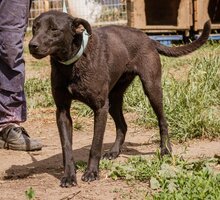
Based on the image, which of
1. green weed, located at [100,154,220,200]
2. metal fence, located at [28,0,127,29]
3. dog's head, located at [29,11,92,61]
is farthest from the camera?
metal fence, located at [28,0,127,29]

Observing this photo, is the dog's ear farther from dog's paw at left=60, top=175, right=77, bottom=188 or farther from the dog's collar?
dog's paw at left=60, top=175, right=77, bottom=188

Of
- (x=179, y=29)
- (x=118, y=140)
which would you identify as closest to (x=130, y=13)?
(x=179, y=29)

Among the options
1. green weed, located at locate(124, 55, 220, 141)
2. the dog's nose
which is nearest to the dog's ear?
the dog's nose

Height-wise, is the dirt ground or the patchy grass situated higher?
the patchy grass

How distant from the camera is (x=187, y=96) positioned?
585cm

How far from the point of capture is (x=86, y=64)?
4262mm

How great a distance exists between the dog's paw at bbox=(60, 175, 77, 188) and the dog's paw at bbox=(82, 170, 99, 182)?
0.10 metres

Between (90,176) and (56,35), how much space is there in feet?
3.22

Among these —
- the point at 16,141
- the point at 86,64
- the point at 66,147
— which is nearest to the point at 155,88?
the point at 86,64

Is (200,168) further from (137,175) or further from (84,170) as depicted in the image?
(84,170)

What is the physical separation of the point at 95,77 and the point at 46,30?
19.4 inches

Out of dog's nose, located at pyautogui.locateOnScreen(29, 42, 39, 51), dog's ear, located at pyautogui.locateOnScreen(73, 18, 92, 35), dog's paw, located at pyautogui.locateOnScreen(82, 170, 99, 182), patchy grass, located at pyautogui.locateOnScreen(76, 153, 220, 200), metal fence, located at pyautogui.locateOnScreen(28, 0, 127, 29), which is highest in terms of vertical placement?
dog's ear, located at pyautogui.locateOnScreen(73, 18, 92, 35)

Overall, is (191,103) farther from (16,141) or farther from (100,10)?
(100,10)

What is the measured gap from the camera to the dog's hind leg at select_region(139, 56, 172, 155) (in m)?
4.93
